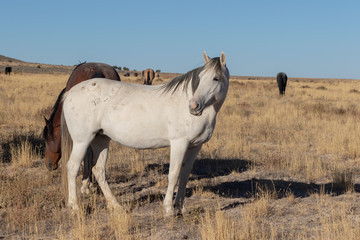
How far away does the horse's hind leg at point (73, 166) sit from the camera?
483cm

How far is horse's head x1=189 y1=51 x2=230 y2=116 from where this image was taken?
4.11 metres

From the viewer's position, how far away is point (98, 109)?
4645 mm

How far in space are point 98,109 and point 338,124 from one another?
32.6 ft

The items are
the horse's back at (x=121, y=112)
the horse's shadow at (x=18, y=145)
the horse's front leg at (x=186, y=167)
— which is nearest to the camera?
the horse's back at (x=121, y=112)

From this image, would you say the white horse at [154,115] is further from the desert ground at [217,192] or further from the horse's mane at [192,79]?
the desert ground at [217,192]

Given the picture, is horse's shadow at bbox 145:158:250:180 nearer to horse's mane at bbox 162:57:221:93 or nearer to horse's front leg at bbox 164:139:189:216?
horse's front leg at bbox 164:139:189:216

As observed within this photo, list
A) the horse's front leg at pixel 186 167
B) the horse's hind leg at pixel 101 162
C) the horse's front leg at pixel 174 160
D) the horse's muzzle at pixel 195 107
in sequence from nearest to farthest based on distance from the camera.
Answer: the horse's muzzle at pixel 195 107 → the horse's front leg at pixel 174 160 → the horse's front leg at pixel 186 167 → the horse's hind leg at pixel 101 162

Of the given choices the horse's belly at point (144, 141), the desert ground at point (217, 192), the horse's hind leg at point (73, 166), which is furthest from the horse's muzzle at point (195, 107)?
the horse's hind leg at point (73, 166)

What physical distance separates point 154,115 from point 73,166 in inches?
51.3

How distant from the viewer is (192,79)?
14.3 ft

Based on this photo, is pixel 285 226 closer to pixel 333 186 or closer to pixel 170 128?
pixel 170 128

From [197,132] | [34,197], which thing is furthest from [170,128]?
[34,197]

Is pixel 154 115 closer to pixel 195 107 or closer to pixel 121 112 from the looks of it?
pixel 121 112

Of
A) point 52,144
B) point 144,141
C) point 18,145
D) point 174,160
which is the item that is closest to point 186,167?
point 174,160
